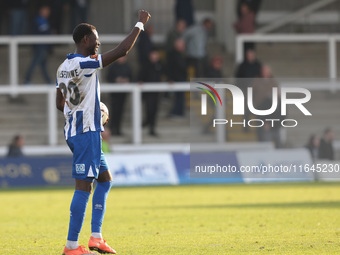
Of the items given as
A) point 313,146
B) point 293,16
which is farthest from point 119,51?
point 293,16

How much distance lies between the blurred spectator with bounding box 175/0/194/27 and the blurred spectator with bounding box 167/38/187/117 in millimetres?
2191

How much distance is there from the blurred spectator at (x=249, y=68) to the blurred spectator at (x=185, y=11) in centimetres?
329

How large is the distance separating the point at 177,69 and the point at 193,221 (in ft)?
38.9

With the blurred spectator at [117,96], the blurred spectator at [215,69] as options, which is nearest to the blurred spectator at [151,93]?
the blurred spectator at [117,96]

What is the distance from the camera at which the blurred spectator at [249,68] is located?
22.7 m

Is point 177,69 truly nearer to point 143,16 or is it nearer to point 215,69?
point 215,69

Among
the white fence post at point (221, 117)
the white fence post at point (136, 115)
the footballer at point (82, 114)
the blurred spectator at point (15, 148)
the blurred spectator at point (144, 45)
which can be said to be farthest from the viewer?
the blurred spectator at point (144, 45)

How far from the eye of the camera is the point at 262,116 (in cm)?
2014

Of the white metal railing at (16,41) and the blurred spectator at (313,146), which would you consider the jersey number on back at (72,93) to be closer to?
the blurred spectator at (313,146)

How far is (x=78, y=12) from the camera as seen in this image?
26156 millimetres

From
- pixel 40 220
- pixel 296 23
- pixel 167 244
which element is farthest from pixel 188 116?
pixel 167 244

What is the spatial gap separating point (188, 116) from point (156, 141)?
3.60 feet

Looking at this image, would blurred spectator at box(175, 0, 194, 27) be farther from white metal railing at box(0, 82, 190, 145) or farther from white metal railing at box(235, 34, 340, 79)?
white metal railing at box(0, 82, 190, 145)

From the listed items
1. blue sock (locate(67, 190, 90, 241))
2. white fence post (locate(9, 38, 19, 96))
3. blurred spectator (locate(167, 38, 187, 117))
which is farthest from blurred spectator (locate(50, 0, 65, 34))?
blue sock (locate(67, 190, 90, 241))
